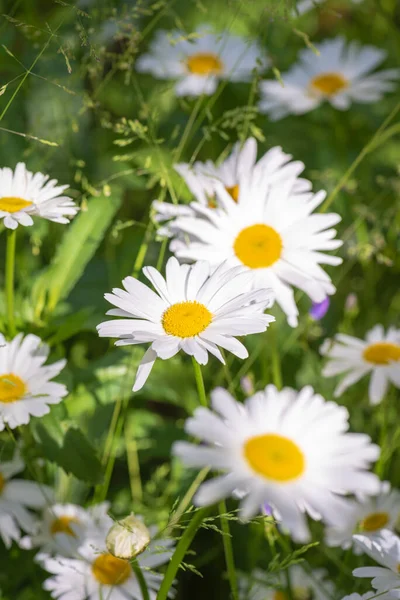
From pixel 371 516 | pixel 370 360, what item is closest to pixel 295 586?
pixel 371 516

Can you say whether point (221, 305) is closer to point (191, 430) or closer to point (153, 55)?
point (191, 430)

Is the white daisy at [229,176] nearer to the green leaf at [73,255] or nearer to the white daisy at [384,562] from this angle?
the green leaf at [73,255]

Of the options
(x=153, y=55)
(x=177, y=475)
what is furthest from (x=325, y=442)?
(x=153, y=55)

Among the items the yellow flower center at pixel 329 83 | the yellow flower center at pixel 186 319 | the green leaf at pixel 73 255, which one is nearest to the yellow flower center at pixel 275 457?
the yellow flower center at pixel 186 319

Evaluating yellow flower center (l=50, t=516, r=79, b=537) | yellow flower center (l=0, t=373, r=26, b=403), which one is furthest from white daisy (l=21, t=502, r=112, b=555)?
yellow flower center (l=0, t=373, r=26, b=403)

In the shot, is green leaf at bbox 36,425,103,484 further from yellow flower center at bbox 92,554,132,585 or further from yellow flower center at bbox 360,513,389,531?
yellow flower center at bbox 360,513,389,531

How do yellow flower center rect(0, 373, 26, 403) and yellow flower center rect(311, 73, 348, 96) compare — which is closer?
yellow flower center rect(0, 373, 26, 403)

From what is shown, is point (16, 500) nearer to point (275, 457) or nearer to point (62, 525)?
point (62, 525)
